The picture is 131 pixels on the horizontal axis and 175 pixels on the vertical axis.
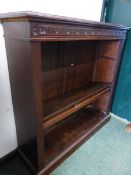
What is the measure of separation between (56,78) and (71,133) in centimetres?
63

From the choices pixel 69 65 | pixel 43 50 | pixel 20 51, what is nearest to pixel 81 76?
pixel 69 65

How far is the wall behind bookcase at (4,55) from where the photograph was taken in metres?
1.04

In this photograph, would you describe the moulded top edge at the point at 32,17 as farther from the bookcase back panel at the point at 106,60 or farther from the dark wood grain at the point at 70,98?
the bookcase back panel at the point at 106,60

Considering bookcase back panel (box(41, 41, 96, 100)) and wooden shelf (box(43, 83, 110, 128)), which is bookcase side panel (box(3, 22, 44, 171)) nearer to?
wooden shelf (box(43, 83, 110, 128))

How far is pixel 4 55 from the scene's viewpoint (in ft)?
3.51

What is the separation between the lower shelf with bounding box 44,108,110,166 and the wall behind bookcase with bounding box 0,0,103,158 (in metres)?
0.36

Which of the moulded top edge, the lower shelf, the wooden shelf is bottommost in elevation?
the lower shelf

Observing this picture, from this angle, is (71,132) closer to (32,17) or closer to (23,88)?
(23,88)

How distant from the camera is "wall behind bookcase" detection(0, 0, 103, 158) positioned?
1045mm

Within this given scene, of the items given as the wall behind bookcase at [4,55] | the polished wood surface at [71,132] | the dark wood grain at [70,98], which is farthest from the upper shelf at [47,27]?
the polished wood surface at [71,132]

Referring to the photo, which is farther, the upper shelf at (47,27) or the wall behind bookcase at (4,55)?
the wall behind bookcase at (4,55)

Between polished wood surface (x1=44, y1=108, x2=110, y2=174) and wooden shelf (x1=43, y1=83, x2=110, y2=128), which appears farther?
polished wood surface (x1=44, y1=108, x2=110, y2=174)

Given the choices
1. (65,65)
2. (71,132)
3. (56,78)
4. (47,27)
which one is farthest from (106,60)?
(47,27)

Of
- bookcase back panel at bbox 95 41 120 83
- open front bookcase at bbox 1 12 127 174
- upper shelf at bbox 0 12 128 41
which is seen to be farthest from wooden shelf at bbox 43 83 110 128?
upper shelf at bbox 0 12 128 41
